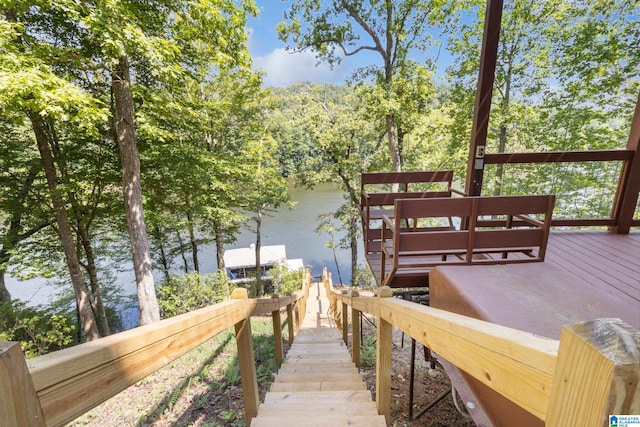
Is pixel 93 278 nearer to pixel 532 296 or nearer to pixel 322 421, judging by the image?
pixel 322 421

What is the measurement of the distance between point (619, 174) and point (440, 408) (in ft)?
12.7

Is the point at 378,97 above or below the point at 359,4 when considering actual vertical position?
below

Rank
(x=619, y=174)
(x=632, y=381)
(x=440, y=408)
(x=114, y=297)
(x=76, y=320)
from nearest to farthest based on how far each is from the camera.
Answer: (x=632, y=381)
(x=440, y=408)
(x=619, y=174)
(x=76, y=320)
(x=114, y=297)

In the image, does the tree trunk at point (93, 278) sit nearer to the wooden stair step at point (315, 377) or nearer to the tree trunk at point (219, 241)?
the tree trunk at point (219, 241)

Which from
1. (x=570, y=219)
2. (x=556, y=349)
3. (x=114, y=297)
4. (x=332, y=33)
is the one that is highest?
(x=332, y=33)

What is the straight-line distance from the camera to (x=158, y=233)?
426 inches

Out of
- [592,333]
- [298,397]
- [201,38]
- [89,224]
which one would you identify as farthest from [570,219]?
[89,224]

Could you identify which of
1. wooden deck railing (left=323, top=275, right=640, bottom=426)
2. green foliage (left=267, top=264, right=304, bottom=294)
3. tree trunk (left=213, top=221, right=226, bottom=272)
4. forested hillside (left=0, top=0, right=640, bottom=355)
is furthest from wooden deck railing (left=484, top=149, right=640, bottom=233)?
green foliage (left=267, top=264, right=304, bottom=294)

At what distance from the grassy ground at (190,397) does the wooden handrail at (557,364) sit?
7.78 feet

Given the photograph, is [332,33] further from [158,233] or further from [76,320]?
[76,320]

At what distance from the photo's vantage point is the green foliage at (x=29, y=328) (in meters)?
6.43

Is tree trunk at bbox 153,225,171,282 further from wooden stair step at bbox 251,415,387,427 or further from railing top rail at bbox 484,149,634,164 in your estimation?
railing top rail at bbox 484,149,634,164

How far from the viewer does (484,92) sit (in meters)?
3.15

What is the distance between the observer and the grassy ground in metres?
2.60
